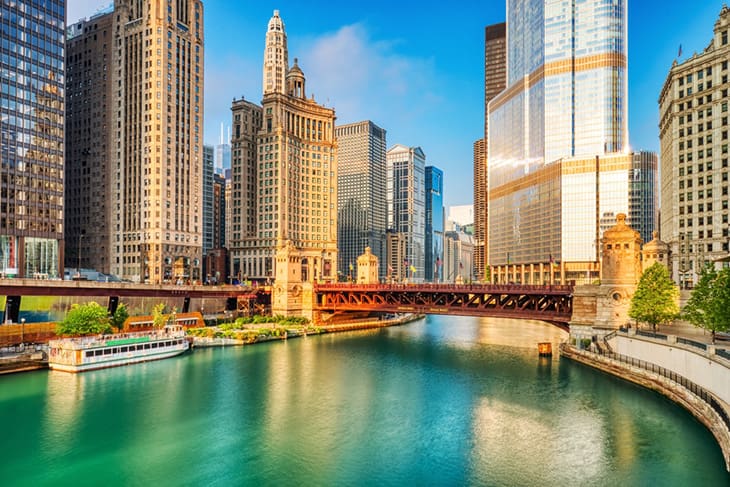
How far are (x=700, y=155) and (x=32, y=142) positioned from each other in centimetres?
15004

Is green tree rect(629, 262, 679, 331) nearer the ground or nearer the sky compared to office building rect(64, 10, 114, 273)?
nearer the ground

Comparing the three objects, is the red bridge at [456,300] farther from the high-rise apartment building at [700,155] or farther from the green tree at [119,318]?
the green tree at [119,318]

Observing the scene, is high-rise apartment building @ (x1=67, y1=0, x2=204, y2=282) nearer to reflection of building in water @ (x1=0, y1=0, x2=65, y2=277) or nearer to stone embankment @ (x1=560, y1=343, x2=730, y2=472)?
reflection of building in water @ (x1=0, y1=0, x2=65, y2=277)

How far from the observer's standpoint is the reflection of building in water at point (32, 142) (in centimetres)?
11688

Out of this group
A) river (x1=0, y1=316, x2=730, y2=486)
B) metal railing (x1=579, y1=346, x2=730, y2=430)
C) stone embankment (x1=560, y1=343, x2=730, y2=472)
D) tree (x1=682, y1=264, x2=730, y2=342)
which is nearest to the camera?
river (x1=0, y1=316, x2=730, y2=486)

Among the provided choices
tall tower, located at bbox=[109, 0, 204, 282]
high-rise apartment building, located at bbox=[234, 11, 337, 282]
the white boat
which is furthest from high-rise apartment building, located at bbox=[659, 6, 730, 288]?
tall tower, located at bbox=[109, 0, 204, 282]

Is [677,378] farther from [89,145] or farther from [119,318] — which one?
[89,145]

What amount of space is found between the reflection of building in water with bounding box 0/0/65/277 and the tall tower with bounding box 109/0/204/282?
28.3 metres

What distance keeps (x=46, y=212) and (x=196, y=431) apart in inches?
3965

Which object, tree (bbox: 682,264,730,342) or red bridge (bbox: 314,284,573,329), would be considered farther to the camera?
red bridge (bbox: 314,284,573,329)

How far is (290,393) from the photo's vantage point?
62.2 meters

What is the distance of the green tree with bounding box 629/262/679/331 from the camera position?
69.8m

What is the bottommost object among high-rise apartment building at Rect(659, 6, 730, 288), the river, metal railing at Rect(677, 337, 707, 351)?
the river

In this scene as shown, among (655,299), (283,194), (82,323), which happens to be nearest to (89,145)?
(283,194)
